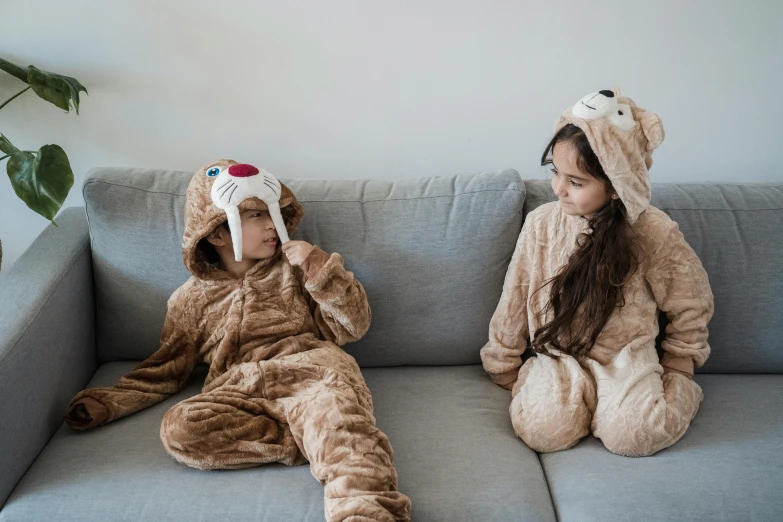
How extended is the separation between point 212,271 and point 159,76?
25.9 inches

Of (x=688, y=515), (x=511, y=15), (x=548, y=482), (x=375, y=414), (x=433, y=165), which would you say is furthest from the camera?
(x=433, y=165)

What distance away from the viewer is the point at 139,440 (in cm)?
164

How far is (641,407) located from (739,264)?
1.71 ft

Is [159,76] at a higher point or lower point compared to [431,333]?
higher

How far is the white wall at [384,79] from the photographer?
2.03 meters

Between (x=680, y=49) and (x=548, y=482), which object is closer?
(x=548, y=482)

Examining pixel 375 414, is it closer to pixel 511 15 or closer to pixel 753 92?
pixel 511 15

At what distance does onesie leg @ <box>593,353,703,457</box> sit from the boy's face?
2.74 ft

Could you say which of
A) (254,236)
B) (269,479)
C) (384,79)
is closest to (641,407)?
(269,479)

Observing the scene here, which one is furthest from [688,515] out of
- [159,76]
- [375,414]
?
[159,76]

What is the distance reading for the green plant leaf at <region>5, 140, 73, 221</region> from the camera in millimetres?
1750

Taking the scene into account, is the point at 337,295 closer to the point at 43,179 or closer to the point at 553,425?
the point at 553,425

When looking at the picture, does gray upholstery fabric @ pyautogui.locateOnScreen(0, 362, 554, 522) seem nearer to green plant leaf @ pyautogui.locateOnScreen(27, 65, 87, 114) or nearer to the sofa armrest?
the sofa armrest

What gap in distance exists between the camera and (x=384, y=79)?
6.86 feet
